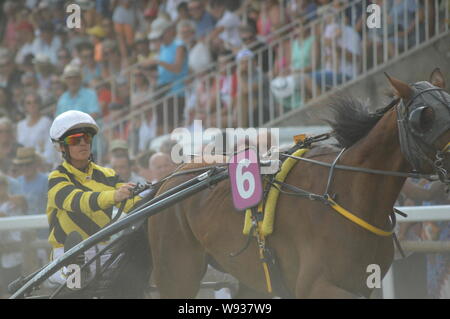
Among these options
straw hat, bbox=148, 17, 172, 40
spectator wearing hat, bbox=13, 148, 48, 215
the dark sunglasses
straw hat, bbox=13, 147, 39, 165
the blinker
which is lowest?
spectator wearing hat, bbox=13, 148, 48, 215

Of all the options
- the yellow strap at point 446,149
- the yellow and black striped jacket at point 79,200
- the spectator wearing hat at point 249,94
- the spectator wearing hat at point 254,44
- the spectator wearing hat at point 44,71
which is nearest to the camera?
the yellow strap at point 446,149

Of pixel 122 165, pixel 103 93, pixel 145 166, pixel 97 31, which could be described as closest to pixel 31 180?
pixel 122 165

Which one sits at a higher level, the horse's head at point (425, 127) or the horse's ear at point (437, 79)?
the horse's ear at point (437, 79)

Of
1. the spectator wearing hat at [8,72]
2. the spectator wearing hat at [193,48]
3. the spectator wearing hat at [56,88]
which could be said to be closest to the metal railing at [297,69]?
the spectator wearing hat at [193,48]

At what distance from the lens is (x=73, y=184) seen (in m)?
5.07

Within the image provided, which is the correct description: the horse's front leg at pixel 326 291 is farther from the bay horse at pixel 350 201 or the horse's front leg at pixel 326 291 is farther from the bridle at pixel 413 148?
the bridle at pixel 413 148

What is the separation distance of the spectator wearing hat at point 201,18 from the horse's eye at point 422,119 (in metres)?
7.00

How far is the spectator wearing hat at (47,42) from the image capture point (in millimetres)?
13102

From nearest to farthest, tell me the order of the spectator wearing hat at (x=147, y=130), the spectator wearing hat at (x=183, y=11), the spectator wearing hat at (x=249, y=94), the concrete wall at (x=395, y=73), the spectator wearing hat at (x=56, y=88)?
the concrete wall at (x=395, y=73) → the spectator wearing hat at (x=249, y=94) → the spectator wearing hat at (x=147, y=130) → the spectator wearing hat at (x=183, y=11) → the spectator wearing hat at (x=56, y=88)

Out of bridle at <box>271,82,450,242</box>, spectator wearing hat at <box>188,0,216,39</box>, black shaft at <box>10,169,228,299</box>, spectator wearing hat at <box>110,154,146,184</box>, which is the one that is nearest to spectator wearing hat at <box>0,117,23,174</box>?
spectator wearing hat at <box>110,154,146,184</box>

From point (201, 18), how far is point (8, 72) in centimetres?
412

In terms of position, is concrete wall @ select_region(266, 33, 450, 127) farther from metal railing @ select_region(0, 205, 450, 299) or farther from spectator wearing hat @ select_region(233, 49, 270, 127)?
metal railing @ select_region(0, 205, 450, 299)

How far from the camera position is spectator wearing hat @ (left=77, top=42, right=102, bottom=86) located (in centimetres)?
1212

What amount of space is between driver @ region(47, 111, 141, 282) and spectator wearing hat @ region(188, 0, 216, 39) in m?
5.65
